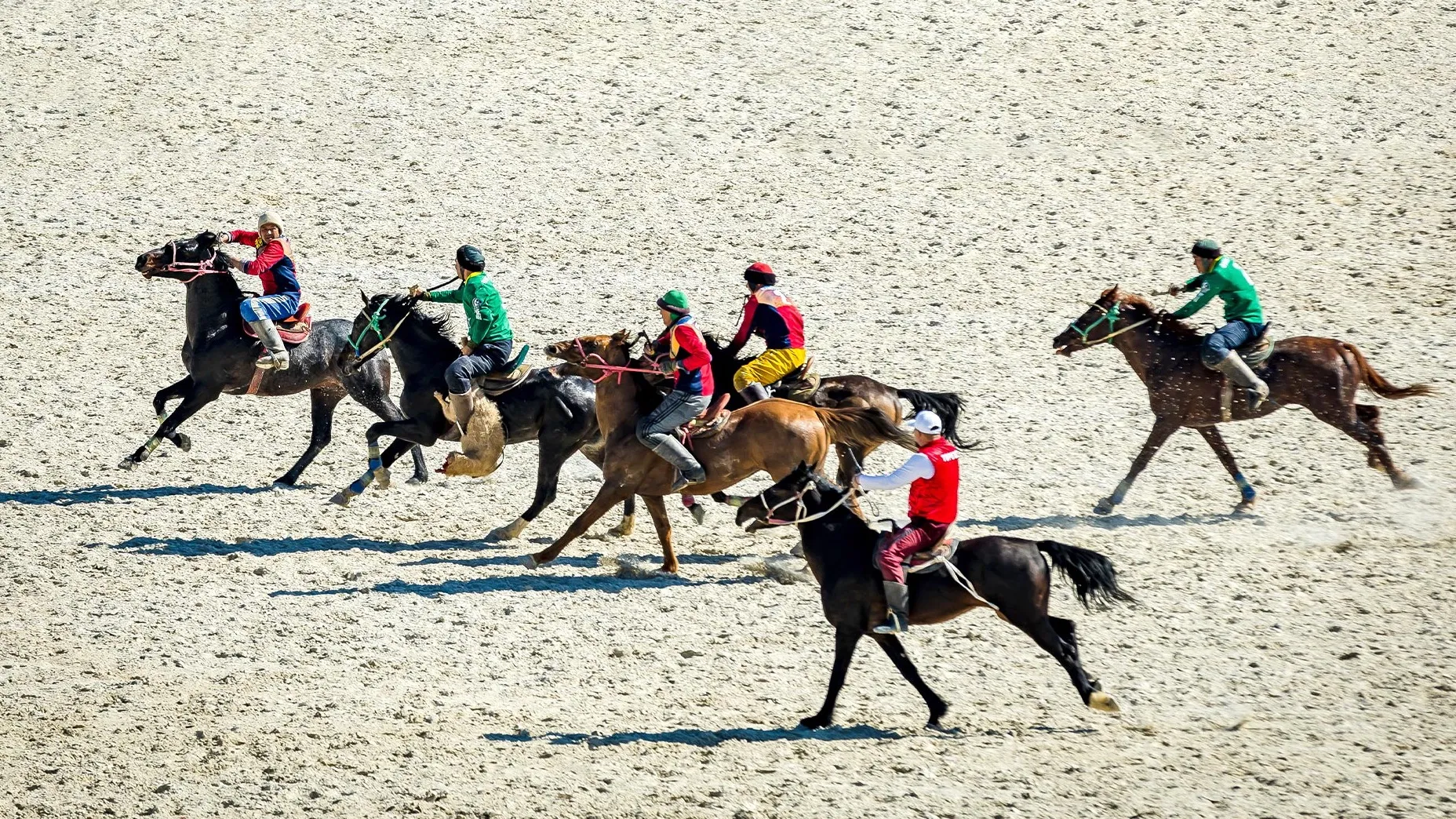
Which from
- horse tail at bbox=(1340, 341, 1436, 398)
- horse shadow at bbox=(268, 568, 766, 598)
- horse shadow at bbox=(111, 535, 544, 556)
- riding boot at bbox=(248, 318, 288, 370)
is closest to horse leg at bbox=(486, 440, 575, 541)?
horse shadow at bbox=(111, 535, 544, 556)

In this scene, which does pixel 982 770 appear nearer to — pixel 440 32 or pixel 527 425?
pixel 527 425

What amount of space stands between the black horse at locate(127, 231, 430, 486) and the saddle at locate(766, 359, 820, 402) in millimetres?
3703

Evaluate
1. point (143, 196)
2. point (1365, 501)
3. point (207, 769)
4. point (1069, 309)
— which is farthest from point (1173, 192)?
point (207, 769)

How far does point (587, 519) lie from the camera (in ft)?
39.1

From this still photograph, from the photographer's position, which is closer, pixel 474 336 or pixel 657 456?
pixel 657 456

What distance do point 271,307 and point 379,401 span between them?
123 centimetres

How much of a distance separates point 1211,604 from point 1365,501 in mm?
3054

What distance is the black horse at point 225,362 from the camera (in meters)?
14.1

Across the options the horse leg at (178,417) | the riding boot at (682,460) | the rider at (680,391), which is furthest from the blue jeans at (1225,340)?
the horse leg at (178,417)

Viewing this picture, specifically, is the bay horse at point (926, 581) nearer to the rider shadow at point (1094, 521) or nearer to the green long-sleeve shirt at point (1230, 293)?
the rider shadow at point (1094, 521)

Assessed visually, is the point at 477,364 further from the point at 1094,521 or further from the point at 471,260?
the point at 1094,521

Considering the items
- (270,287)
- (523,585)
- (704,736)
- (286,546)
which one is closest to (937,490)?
(704,736)

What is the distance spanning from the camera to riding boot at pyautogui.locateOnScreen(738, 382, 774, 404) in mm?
12094

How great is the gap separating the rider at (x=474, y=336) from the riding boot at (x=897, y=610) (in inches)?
190
